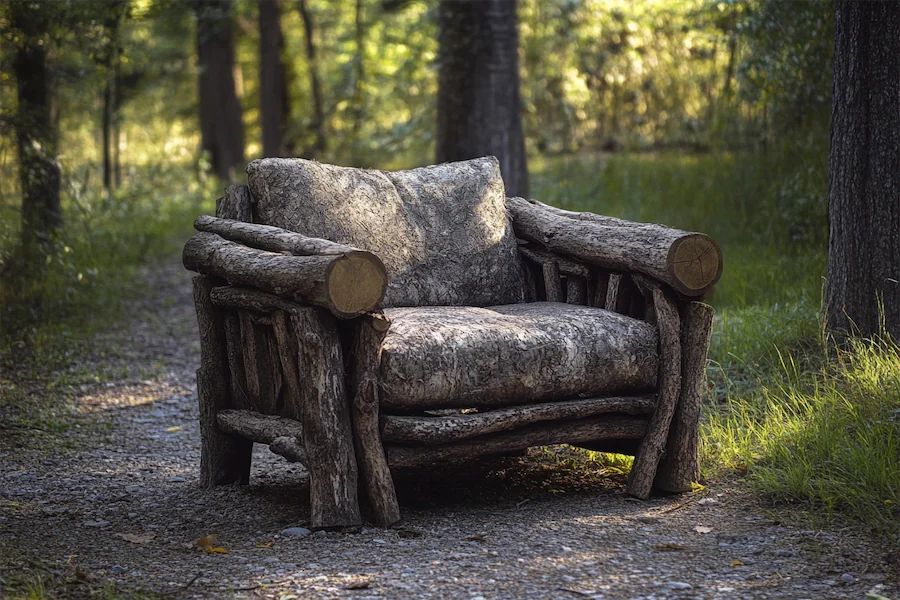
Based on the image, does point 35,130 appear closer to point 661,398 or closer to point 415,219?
point 415,219

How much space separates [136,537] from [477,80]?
530cm

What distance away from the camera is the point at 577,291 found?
4273mm

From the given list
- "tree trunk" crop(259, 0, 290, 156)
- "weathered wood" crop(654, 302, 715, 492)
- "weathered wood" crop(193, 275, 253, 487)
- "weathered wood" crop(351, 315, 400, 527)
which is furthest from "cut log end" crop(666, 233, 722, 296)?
"tree trunk" crop(259, 0, 290, 156)

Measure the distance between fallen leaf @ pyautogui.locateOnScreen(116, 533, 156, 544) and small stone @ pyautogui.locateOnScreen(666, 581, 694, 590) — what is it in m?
1.69

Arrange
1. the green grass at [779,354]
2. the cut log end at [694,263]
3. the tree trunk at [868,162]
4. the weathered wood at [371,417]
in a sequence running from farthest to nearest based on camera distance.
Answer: the tree trunk at [868,162] < the cut log end at [694,263] < the green grass at [779,354] < the weathered wood at [371,417]

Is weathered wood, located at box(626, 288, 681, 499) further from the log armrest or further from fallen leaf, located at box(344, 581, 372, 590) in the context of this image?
fallen leaf, located at box(344, 581, 372, 590)

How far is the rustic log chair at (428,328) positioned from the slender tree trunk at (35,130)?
3.37 m

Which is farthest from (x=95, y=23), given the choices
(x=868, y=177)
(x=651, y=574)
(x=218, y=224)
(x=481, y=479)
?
(x=651, y=574)

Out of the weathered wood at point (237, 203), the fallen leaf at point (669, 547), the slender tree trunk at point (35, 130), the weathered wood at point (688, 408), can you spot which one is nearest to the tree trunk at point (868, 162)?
the weathered wood at point (688, 408)

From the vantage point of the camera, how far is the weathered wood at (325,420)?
10.7 ft

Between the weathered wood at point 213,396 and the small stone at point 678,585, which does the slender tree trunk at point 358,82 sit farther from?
the small stone at point 678,585

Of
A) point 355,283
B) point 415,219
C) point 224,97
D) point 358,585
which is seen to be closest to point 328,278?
point 355,283

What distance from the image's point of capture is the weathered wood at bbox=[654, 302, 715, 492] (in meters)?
3.78

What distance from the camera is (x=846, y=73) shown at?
15.0ft
